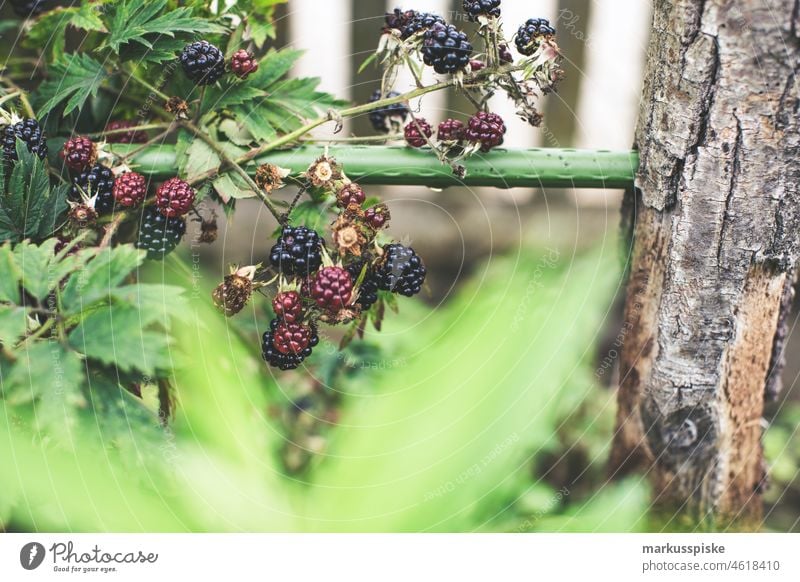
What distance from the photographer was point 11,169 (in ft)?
1.94

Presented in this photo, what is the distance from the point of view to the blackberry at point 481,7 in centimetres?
55

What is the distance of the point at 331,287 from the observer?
0.52m

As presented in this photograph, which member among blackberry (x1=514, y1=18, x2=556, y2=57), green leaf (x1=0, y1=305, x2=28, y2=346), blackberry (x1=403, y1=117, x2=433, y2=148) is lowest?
green leaf (x1=0, y1=305, x2=28, y2=346)

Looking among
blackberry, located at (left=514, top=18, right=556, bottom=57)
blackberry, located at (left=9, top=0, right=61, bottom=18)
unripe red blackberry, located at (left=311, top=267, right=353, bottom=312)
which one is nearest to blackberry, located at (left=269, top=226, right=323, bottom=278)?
unripe red blackberry, located at (left=311, top=267, right=353, bottom=312)

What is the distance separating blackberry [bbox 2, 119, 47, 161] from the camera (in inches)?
22.7

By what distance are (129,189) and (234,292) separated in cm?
13

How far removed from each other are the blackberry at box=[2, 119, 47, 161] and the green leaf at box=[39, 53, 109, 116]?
0.07 ft

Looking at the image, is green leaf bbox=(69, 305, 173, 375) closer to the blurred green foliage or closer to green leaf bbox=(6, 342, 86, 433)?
green leaf bbox=(6, 342, 86, 433)

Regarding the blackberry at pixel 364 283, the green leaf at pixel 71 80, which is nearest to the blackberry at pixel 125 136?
the green leaf at pixel 71 80

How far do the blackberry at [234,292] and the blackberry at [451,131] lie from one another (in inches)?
8.2

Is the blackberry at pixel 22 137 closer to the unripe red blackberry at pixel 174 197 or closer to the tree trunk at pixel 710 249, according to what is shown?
the unripe red blackberry at pixel 174 197

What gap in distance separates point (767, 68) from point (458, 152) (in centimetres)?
25

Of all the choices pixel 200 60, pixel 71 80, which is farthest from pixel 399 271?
pixel 71 80
